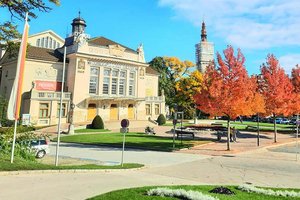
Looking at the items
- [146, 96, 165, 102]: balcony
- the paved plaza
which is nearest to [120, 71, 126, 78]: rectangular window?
[146, 96, 165, 102]: balcony

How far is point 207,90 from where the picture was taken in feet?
81.6

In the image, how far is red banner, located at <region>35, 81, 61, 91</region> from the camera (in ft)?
155

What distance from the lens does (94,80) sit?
52125 mm

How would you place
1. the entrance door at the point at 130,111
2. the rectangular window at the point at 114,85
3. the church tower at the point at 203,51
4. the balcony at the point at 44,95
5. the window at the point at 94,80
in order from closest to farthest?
the balcony at the point at 44,95
the window at the point at 94,80
the rectangular window at the point at 114,85
the entrance door at the point at 130,111
the church tower at the point at 203,51

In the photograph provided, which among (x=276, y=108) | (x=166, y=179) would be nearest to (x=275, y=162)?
(x=166, y=179)

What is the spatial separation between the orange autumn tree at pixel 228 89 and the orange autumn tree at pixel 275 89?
25.3 ft

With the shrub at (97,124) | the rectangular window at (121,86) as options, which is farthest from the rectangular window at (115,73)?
the shrub at (97,124)

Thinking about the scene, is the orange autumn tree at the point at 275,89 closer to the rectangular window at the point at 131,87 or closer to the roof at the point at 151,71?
the rectangular window at the point at 131,87

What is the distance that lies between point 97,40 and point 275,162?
1738 inches

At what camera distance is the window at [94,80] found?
51.8 metres

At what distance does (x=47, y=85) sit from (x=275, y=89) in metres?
34.4

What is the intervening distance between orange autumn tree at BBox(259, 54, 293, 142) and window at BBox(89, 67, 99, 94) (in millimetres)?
28950

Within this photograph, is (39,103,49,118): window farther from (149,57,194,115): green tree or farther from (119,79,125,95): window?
(149,57,194,115): green tree

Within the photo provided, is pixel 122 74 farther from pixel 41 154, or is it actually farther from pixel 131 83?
pixel 41 154
